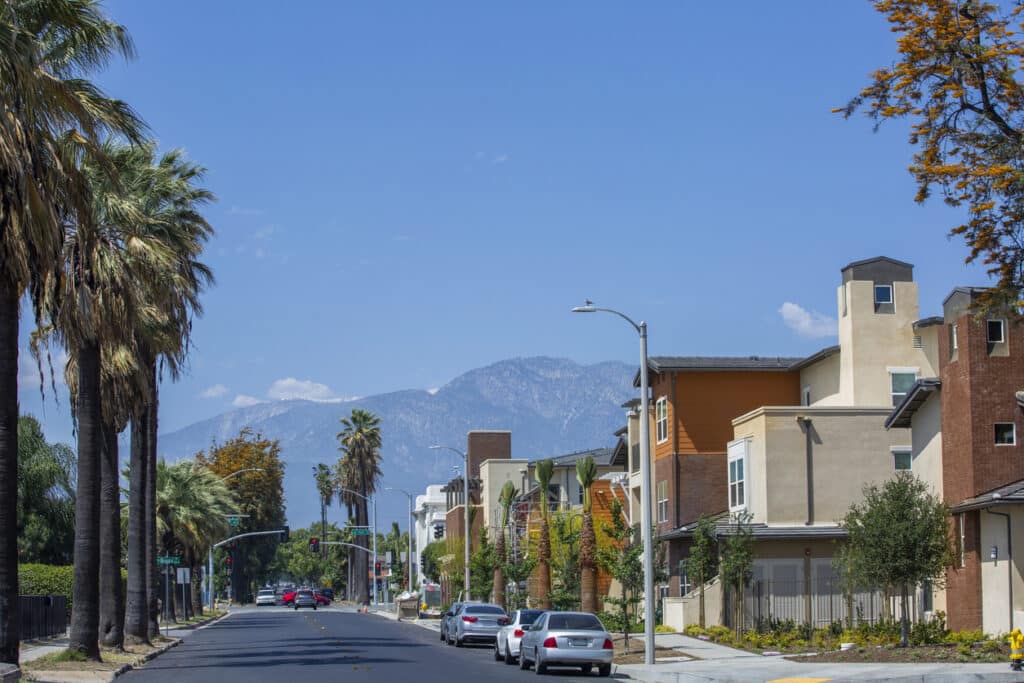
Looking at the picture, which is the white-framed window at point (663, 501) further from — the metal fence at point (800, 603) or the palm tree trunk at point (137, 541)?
the palm tree trunk at point (137, 541)

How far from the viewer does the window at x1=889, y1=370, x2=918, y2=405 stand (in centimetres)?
4988

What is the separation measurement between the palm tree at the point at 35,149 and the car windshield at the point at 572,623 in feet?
41.7

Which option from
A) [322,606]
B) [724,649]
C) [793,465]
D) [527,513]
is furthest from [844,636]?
[322,606]

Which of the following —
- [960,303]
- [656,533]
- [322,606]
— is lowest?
[322,606]

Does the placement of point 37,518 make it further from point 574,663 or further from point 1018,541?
point 1018,541

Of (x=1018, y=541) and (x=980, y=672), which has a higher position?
(x=1018, y=541)

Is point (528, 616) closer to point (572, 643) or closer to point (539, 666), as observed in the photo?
point (539, 666)

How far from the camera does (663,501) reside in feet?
175

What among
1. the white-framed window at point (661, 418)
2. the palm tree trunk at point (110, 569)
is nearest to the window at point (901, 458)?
the white-framed window at point (661, 418)

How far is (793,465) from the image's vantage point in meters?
46.6

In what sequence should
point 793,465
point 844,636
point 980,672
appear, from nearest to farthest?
1. point 980,672
2. point 844,636
3. point 793,465

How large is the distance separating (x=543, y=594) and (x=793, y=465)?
1509cm

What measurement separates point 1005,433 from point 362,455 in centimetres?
9909

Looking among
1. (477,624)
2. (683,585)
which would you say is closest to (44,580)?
(477,624)
